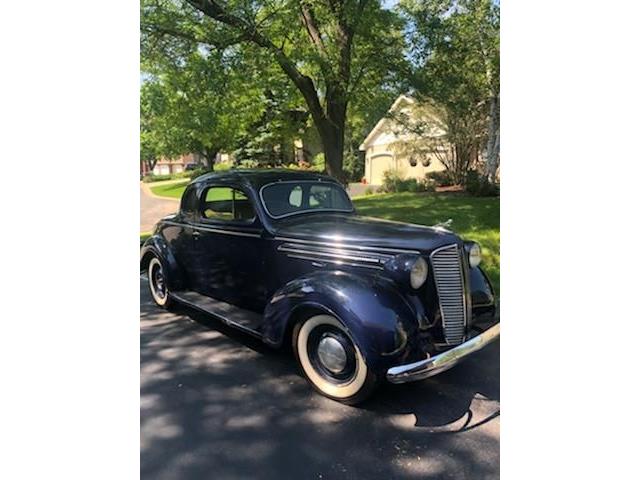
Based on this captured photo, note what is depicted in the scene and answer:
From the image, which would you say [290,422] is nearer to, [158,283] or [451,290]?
[451,290]

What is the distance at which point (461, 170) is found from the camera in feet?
8.13

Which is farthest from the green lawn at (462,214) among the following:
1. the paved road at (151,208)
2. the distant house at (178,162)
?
the paved road at (151,208)

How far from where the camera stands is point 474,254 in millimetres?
2500

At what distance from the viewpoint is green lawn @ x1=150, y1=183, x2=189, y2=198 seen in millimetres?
2549

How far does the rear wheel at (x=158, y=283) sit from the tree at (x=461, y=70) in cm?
232

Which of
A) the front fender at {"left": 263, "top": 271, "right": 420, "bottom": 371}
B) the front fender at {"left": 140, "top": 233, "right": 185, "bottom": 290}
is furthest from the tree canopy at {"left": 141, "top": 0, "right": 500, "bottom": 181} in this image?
the front fender at {"left": 140, "top": 233, "right": 185, "bottom": 290}

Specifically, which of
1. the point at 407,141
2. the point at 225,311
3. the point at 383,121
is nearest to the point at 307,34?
the point at 383,121

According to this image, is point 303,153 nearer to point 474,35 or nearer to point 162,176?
point 162,176

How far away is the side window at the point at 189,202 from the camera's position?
2945 mm

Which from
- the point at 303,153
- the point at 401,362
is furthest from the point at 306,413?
the point at 303,153

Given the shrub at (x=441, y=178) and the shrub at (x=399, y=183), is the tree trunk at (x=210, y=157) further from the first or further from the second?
the shrub at (x=441, y=178)

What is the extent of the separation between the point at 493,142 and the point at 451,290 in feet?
2.87

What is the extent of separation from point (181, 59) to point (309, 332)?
1750 mm

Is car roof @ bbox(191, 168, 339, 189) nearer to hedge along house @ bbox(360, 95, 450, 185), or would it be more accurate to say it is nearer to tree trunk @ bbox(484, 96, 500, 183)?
hedge along house @ bbox(360, 95, 450, 185)
